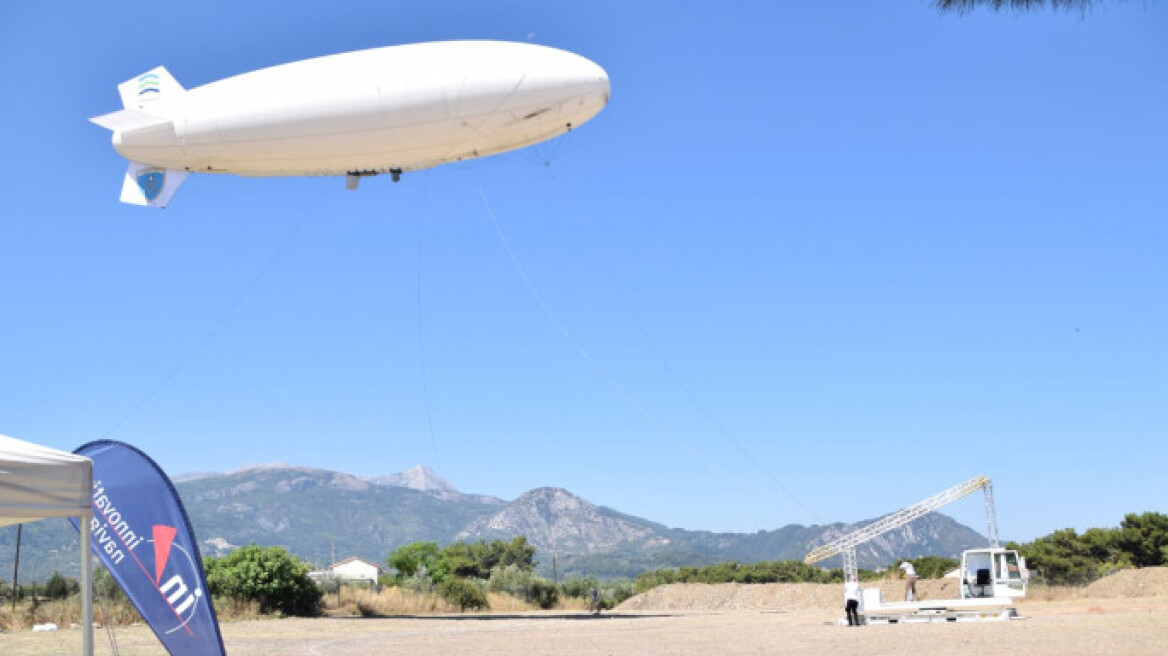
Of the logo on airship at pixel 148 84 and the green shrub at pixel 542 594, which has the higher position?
the logo on airship at pixel 148 84

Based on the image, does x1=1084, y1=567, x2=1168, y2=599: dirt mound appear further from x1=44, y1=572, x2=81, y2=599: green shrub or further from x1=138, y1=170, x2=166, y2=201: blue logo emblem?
x1=44, y1=572, x2=81, y2=599: green shrub

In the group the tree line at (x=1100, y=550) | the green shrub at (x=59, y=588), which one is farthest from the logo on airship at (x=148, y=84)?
the tree line at (x=1100, y=550)

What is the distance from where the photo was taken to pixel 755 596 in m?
54.8

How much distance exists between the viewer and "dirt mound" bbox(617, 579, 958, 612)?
166 ft

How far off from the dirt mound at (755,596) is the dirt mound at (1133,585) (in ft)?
21.7

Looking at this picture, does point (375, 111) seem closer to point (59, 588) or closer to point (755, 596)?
point (59, 588)

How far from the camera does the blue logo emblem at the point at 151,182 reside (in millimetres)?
29844

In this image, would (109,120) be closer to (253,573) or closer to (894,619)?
(253,573)

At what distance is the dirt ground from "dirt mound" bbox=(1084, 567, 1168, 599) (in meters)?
2.90

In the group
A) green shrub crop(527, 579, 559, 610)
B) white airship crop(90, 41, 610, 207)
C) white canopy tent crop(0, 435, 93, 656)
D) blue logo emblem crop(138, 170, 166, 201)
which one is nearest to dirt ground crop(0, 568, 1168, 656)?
white canopy tent crop(0, 435, 93, 656)

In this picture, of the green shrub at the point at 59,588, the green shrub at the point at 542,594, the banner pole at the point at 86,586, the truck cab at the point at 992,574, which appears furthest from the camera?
the green shrub at the point at 542,594

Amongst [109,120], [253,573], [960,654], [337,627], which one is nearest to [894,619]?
[960,654]

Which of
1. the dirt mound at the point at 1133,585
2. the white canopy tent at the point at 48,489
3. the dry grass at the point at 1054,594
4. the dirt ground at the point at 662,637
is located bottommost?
the dirt ground at the point at 662,637

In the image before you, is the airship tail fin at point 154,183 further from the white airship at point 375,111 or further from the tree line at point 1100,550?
the tree line at point 1100,550
